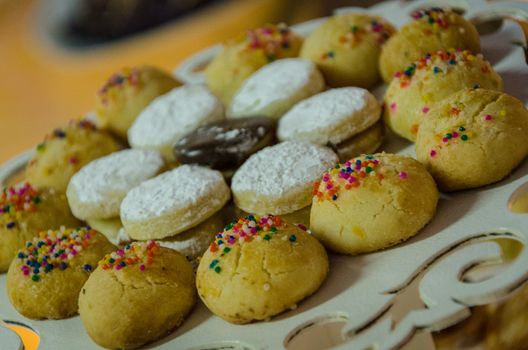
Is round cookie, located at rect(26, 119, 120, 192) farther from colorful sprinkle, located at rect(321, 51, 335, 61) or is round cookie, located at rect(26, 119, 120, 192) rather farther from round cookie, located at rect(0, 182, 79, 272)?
colorful sprinkle, located at rect(321, 51, 335, 61)

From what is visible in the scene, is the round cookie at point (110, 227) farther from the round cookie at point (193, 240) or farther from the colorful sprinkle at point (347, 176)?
the colorful sprinkle at point (347, 176)

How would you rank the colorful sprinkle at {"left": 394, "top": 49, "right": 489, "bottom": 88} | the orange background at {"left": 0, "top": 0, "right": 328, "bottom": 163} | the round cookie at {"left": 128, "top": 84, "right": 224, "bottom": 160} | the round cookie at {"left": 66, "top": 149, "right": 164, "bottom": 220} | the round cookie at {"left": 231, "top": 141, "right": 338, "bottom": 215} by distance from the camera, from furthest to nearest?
the orange background at {"left": 0, "top": 0, "right": 328, "bottom": 163} < the round cookie at {"left": 128, "top": 84, "right": 224, "bottom": 160} < the round cookie at {"left": 66, "top": 149, "right": 164, "bottom": 220} < the colorful sprinkle at {"left": 394, "top": 49, "right": 489, "bottom": 88} < the round cookie at {"left": 231, "top": 141, "right": 338, "bottom": 215}

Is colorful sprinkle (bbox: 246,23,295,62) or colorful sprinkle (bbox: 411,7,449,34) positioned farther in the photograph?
colorful sprinkle (bbox: 246,23,295,62)

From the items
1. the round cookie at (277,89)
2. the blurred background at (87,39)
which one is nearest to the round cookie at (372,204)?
the round cookie at (277,89)

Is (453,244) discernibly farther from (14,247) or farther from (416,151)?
(14,247)

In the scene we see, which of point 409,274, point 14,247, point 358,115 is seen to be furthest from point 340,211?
point 14,247

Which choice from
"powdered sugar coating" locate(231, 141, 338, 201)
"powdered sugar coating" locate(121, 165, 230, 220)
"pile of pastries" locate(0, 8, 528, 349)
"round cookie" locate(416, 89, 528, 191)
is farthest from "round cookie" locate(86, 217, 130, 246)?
"round cookie" locate(416, 89, 528, 191)

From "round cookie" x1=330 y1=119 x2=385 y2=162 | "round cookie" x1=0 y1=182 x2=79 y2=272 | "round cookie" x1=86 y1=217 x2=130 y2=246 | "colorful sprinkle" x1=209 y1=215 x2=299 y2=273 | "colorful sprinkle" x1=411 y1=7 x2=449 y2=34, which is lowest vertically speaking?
"round cookie" x1=86 y1=217 x2=130 y2=246
